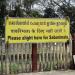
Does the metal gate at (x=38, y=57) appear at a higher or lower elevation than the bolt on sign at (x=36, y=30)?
lower

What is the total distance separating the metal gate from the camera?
37.7 feet

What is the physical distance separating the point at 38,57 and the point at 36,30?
1035mm

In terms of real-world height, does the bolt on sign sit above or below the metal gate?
above

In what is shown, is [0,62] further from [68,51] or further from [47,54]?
[68,51]

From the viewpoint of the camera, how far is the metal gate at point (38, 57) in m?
11.5

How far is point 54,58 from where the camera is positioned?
1227cm

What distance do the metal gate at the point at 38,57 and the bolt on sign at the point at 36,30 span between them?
23cm

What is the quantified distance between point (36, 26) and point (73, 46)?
186cm

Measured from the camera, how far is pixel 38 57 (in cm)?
1204

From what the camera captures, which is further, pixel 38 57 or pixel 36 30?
pixel 38 57

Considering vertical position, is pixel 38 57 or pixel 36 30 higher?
pixel 36 30

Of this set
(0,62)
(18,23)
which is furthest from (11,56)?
(18,23)

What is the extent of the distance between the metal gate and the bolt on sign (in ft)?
0.76

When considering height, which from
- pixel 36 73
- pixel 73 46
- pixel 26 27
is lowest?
pixel 36 73
